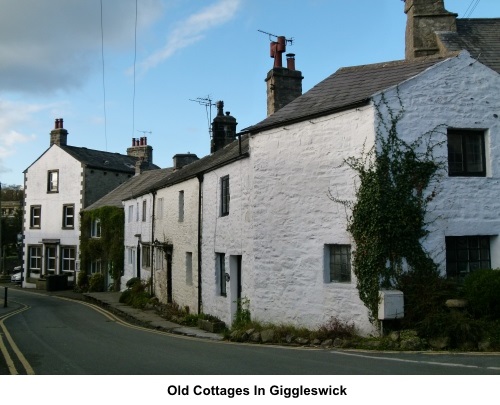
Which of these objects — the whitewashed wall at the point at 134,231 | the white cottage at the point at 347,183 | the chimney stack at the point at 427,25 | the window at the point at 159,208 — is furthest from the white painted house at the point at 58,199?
the chimney stack at the point at 427,25

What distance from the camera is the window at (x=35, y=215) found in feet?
130

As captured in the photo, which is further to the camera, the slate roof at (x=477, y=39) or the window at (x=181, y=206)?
the window at (x=181, y=206)

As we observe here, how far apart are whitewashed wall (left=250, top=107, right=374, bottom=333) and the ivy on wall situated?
21298 millimetres

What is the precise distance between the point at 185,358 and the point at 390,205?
5802 millimetres

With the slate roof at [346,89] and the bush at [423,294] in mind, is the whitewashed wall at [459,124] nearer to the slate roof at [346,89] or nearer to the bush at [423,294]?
the slate roof at [346,89]

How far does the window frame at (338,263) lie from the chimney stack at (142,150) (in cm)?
3402

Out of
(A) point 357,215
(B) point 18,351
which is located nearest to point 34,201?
(B) point 18,351

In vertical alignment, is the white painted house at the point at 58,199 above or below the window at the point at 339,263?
above

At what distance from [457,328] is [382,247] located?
2368 mm

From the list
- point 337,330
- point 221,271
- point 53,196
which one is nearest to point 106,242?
point 53,196

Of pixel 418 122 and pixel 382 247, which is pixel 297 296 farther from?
pixel 418 122

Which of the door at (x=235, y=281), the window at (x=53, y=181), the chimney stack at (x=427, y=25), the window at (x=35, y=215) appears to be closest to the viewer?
the door at (x=235, y=281)

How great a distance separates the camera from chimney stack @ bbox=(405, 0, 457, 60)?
16891 mm

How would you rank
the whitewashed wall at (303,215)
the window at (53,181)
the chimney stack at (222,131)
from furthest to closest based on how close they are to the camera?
the window at (53,181) → the chimney stack at (222,131) → the whitewashed wall at (303,215)
